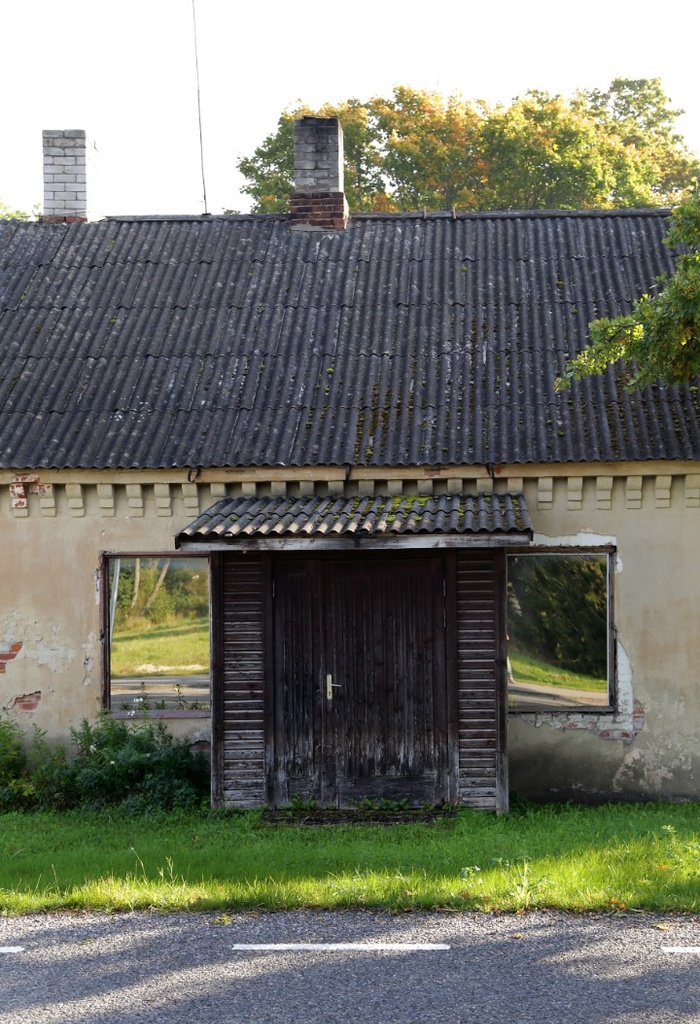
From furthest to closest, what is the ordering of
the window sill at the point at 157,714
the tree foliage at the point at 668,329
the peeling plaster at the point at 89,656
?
the peeling plaster at the point at 89,656 → the window sill at the point at 157,714 → the tree foliage at the point at 668,329

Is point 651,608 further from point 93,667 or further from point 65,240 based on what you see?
point 65,240

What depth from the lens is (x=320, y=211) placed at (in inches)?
575

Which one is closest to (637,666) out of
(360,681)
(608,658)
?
(608,658)

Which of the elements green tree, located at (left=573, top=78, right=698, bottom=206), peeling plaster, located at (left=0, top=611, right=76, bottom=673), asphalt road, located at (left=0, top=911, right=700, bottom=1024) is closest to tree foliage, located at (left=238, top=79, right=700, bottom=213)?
green tree, located at (left=573, top=78, right=698, bottom=206)

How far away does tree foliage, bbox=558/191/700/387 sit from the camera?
Result: 376 inches

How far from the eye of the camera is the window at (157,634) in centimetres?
1139

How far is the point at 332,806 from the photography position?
10438mm

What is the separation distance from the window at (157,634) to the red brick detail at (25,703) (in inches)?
28.4

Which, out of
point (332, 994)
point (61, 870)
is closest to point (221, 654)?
point (61, 870)

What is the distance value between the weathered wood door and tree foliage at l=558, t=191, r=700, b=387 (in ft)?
8.37

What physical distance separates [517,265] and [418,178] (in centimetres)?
1926

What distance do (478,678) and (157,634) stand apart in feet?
11.0

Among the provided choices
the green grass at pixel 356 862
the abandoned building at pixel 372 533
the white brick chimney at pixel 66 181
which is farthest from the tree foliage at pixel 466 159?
the green grass at pixel 356 862

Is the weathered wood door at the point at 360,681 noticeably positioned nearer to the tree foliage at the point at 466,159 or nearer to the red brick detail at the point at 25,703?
the red brick detail at the point at 25,703
